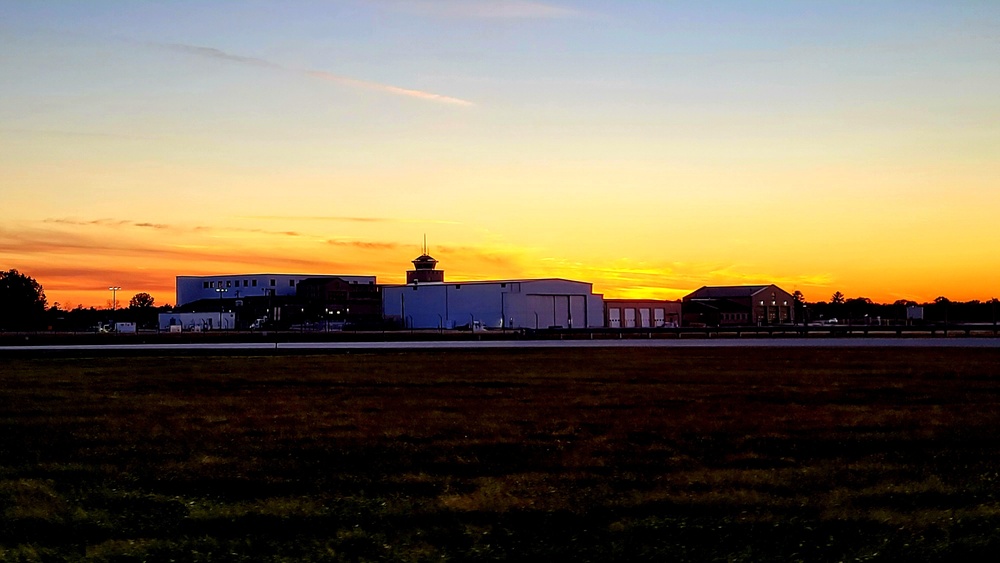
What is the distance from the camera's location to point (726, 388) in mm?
34750

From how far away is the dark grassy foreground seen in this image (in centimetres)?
1251

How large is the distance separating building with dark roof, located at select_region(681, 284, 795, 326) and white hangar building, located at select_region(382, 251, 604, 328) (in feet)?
107

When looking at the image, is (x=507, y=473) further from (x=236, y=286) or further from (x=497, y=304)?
(x=236, y=286)

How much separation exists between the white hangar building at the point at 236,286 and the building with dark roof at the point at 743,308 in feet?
212

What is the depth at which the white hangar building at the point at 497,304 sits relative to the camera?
148 metres

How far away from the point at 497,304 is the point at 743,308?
58.1 meters

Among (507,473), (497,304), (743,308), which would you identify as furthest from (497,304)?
(507,473)

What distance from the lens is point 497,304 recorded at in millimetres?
149125

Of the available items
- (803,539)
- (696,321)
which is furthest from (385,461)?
(696,321)

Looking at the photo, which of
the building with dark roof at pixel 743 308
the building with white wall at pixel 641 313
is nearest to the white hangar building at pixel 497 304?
the building with white wall at pixel 641 313

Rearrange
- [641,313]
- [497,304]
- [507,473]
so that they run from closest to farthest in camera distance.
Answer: [507,473]
[497,304]
[641,313]

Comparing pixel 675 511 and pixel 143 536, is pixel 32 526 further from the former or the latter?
pixel 675 511

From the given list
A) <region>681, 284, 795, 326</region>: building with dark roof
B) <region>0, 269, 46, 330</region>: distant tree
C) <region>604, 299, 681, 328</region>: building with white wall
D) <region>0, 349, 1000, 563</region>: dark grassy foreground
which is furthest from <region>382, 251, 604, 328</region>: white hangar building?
<region>0, 349, 1000, 563</region>: dark grassy foreground

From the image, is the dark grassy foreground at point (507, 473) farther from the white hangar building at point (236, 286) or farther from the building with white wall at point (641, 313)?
the white hangar building at point (236, 286)
